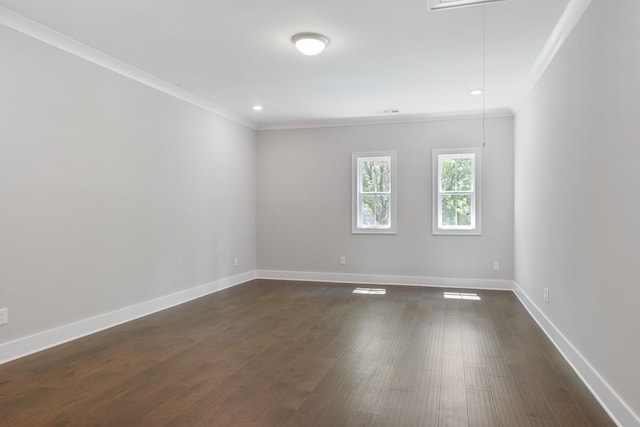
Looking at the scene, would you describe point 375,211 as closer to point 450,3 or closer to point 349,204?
point 349,204

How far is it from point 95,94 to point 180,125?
1340 mm

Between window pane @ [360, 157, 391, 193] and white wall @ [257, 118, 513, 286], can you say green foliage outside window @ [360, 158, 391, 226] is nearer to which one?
window pane @ [360, 157, 391, 193]

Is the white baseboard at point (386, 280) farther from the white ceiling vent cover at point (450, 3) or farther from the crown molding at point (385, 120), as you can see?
the white ceiling vent cover at point (450, 3)

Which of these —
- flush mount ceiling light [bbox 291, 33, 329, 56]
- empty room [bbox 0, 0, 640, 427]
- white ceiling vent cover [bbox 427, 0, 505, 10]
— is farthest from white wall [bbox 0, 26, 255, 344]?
white ceiling vent cover [bbox 427, 0, 505, 10]

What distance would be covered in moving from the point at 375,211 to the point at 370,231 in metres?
0.34

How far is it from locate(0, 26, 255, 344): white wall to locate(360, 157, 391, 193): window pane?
2.48 metres

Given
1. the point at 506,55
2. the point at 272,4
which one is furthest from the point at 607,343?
the point at 272,4

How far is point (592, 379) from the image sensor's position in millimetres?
2748

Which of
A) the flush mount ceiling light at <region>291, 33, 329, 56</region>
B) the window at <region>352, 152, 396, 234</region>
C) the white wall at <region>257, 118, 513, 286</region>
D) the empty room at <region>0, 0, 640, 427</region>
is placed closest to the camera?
the empty room at <region>0, 0, 640, 427</region>

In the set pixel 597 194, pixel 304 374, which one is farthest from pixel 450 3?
pixel 304 374

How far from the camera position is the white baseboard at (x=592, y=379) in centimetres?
223

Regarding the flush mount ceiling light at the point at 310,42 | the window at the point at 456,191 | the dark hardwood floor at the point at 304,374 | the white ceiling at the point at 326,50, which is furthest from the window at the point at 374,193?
the flush mount ceiling light at the point at 310,42

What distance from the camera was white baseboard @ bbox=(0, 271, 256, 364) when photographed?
11.1 ft

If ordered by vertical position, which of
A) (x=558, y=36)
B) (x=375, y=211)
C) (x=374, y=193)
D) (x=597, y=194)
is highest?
(x=558, y=36)
